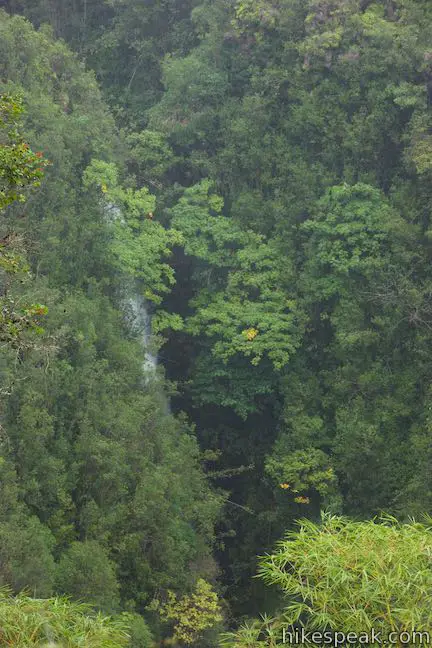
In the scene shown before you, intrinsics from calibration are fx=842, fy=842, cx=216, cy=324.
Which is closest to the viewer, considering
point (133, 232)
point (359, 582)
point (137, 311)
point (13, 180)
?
point (13, 180)

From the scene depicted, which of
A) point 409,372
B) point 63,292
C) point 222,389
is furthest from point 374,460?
point 63,292

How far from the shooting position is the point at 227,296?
19.2 m

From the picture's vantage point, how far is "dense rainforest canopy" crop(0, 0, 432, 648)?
46.6 feet

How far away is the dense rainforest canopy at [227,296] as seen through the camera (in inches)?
559

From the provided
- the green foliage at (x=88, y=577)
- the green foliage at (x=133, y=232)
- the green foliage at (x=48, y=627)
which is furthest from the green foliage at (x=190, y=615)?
the green foliage at (x=133, y=232)

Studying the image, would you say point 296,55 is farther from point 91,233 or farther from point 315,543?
point 315,543

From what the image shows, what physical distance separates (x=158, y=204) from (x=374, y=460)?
26.7ft

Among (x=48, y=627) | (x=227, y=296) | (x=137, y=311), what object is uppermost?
(x=227, y=296)

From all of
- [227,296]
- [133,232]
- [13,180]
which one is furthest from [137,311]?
[13,180]

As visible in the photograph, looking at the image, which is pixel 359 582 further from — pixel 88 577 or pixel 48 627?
pixel 88 577

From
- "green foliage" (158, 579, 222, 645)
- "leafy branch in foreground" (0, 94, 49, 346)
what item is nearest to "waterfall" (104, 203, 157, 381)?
"green foliage" (158, 579, 222, 645)

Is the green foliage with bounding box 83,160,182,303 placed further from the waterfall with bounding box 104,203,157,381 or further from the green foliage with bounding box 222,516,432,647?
the green foliage with bounding box 222,516,432,647

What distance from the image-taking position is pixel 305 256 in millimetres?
19344

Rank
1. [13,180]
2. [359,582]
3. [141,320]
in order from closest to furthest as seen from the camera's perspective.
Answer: [13,180], [359,582], [141,320]
